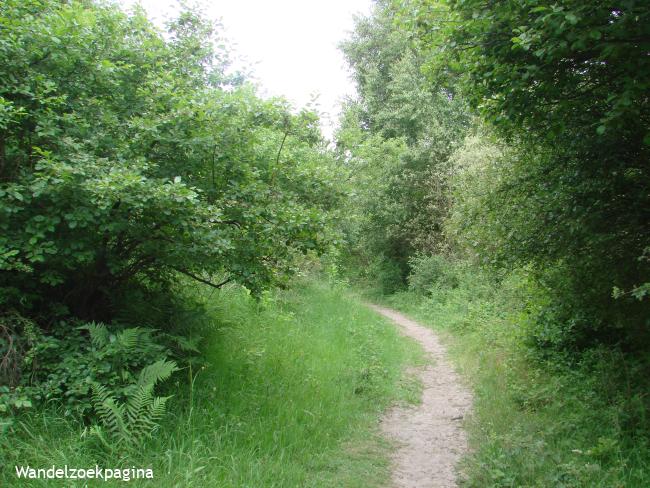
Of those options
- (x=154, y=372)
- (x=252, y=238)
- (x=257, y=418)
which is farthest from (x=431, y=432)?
(x=154, y=372)

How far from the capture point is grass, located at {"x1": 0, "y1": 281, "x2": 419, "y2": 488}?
13.9 feet

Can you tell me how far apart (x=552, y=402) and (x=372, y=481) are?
9.76ft

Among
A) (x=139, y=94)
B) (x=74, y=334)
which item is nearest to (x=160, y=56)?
(x=139, y=94)

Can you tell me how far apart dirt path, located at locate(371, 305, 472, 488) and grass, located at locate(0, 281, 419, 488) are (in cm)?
25

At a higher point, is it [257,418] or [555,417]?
[555,417]

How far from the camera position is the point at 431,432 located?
21.1ft

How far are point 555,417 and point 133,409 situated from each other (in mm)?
4989

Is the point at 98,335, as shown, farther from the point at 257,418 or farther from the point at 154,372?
the point at 257,418

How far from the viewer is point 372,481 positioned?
193 inches

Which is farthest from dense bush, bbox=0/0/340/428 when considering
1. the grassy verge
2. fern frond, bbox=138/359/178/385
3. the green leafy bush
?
the green leafy bush

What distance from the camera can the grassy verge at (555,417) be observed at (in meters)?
4.59

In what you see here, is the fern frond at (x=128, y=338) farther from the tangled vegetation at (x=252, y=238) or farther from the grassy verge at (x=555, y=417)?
the grassy verge at (x=555, y=417)

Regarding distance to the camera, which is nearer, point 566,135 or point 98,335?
point 98,335

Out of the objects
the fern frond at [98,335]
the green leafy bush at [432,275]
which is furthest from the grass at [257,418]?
the green leafy bush at [432,275]
